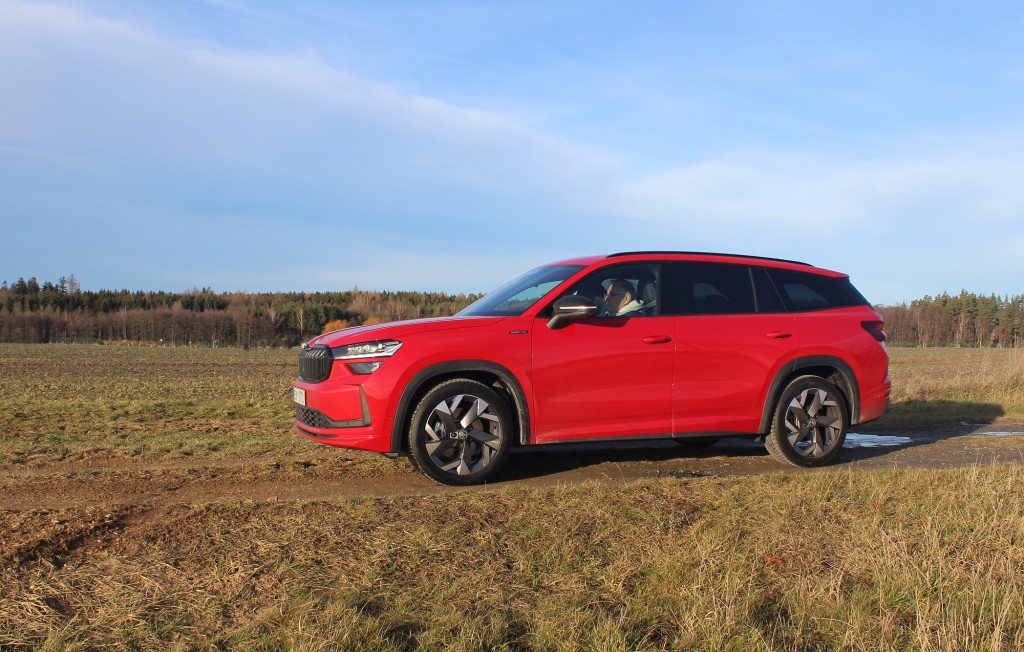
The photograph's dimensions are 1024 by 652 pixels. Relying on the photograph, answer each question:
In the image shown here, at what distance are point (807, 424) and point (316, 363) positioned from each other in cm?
445

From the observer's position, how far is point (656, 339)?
692 centimetres

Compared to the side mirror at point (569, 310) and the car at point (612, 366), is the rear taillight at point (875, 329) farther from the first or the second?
the side mirror at point (569, 310)

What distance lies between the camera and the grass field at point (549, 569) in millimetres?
3531

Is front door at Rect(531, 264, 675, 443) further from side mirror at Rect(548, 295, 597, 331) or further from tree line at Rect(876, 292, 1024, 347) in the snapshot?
tree line at Rect(876, 292, 1024, 347)

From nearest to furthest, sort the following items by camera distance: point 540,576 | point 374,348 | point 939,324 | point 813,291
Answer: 1. point 540,576
2. point 374,348
3. point 813,291
4. point 939,324

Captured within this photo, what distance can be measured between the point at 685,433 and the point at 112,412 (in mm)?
8744

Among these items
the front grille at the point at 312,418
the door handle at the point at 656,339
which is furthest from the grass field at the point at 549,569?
the door handle at the point at 656,339

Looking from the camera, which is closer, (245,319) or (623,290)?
(623,290)

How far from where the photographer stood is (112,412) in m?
11.9

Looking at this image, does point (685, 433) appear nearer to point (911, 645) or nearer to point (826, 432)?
point (826, 432)

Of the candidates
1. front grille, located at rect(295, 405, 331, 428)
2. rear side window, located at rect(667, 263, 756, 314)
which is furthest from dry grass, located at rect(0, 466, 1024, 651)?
rear side window, located at rect(667, 263, 756, 314)

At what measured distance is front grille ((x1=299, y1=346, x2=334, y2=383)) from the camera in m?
6.47

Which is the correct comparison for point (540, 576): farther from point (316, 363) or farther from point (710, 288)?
point (710, 288)

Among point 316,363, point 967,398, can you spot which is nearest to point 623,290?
point 316,363
